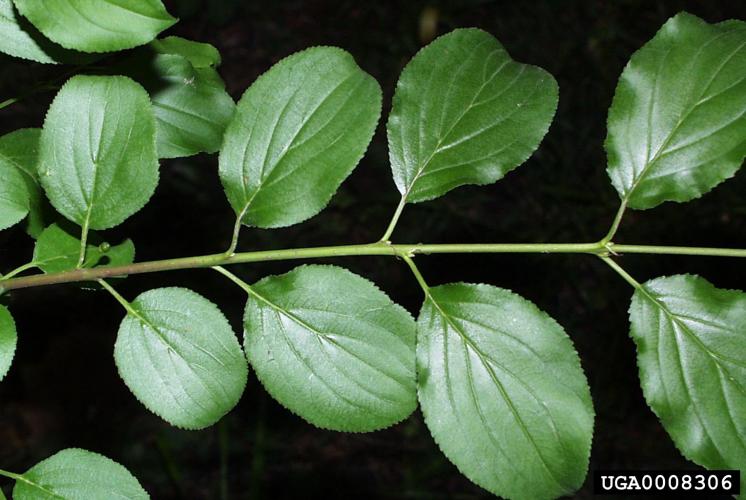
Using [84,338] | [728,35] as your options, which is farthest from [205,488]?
[728,35]

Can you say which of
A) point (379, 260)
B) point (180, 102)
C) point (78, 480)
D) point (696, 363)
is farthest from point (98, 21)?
point (379, 260)

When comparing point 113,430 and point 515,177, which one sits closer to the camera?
point 113,430

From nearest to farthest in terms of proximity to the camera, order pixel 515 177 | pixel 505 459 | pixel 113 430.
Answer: pixel 505 459 < pixel 113 430 < pixel 515 177

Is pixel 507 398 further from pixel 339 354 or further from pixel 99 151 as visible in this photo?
pixel 99 151

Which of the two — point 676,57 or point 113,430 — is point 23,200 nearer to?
point 676,57

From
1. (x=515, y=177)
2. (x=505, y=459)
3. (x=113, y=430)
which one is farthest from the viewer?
(x=515, y=177)

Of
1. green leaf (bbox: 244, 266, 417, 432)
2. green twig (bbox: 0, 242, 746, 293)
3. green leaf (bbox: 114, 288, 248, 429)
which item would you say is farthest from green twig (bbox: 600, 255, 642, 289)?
green leaf (bbox: 114, 288, 248, 429)
